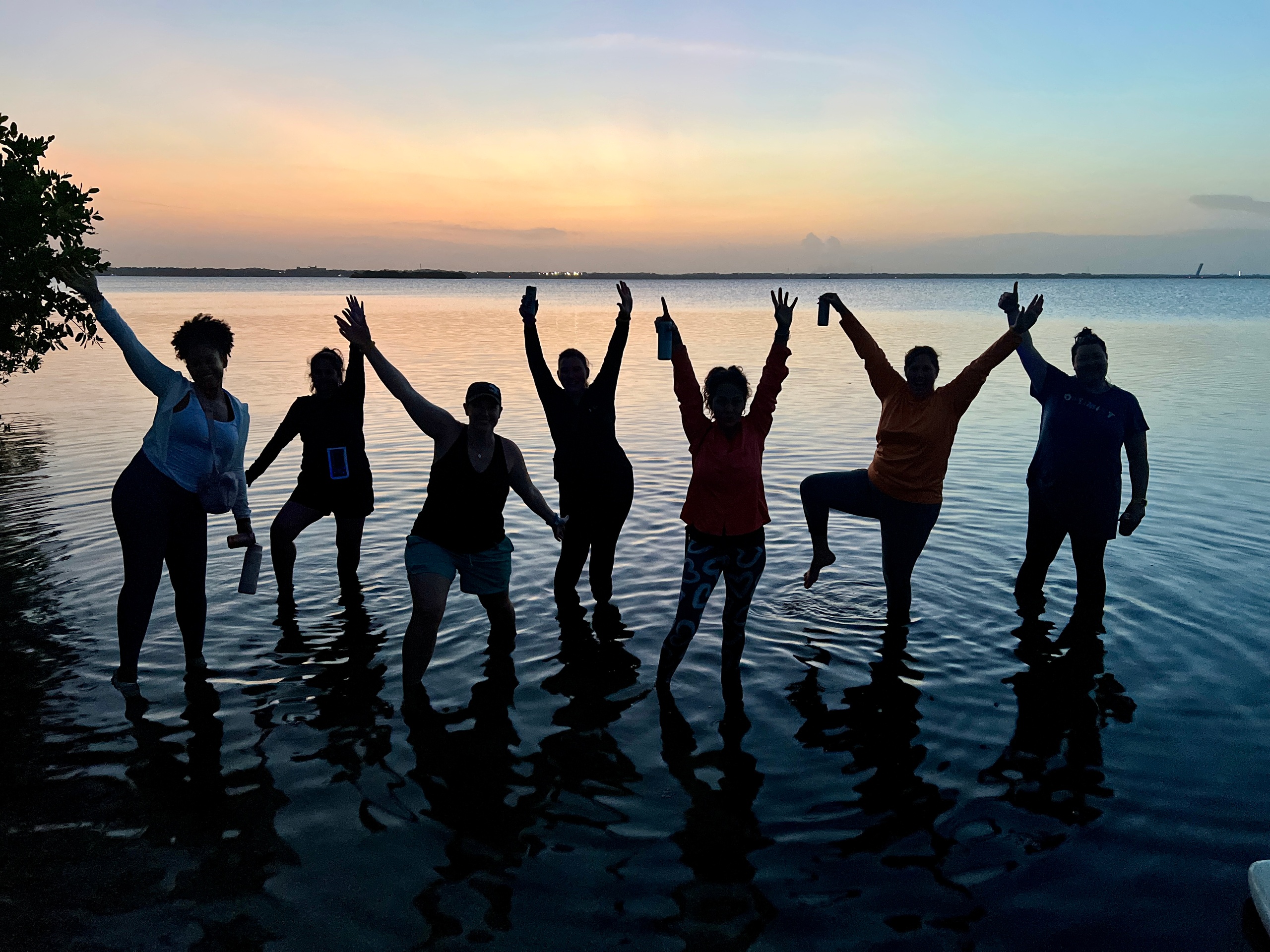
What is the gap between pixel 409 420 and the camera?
20359 mm

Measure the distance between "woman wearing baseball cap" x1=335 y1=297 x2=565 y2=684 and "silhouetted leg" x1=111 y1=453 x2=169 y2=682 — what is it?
1.68 meters

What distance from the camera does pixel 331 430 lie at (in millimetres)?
8273

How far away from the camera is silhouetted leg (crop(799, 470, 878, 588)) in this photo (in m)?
7.51

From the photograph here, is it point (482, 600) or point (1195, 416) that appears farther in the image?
point (1195, 416)

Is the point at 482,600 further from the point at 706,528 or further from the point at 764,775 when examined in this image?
the point at 764,775

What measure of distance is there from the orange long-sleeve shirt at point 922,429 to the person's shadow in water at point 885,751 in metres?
1.32

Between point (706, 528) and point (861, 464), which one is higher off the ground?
point (706, 528)

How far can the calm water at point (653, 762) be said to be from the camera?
421 centimetres

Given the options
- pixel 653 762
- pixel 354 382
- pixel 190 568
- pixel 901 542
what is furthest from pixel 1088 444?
pixel 190 568

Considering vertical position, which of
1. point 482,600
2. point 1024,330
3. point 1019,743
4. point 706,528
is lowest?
point 1019,743

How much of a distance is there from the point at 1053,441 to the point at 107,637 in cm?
857

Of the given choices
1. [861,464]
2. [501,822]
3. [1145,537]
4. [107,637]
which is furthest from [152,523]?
[861,464]

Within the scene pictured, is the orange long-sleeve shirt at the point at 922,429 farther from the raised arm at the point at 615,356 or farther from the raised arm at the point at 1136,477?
the raised arm at the point at 615,356

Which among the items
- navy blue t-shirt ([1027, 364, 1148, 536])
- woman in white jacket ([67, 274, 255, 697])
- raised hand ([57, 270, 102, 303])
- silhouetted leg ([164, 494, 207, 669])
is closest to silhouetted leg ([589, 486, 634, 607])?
woman in white jacket ([67, 274, 255, 697])
